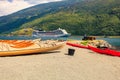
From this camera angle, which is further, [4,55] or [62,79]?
[4,55]

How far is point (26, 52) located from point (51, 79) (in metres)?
16.9

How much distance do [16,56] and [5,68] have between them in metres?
10.7

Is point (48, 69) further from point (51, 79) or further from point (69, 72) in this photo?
point (51, 79)

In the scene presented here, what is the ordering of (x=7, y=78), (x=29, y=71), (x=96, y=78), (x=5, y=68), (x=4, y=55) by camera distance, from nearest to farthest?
(x=7, y=78) → (x=96, y=78) → (x=29, y=71) → (x=5, y=68) → (x=4, y=55)

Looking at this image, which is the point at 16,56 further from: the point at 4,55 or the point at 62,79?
the point at 62,79

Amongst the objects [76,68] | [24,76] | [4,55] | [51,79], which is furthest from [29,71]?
[4,55]

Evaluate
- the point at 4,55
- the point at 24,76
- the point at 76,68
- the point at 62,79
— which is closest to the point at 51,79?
the point at 62,79

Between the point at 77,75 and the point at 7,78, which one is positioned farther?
the point at 77,75

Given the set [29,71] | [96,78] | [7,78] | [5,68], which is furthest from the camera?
[5,68]

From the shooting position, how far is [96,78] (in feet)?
75.7

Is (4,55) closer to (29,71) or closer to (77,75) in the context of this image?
(29,71)

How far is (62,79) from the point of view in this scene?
71.3 feet

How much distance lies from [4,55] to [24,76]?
47.8 ft

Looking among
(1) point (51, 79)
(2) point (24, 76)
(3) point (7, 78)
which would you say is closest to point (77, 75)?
(1) point (51, 79)
